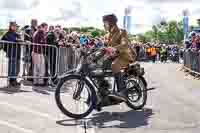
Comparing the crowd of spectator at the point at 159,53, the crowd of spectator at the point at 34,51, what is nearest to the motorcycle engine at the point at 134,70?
the crowd of spectator at the point at 34,51

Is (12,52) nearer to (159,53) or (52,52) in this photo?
(52,52)

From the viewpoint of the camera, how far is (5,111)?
9484 millimetres

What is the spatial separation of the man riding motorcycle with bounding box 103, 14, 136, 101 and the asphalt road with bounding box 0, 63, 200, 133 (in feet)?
1.90

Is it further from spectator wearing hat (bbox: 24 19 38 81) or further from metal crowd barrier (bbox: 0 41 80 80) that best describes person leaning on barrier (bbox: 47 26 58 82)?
spectator wearing hat (bbox: 24 19 38 81)

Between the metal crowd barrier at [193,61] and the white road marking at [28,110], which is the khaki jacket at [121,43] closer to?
the white road marking at [28,110]

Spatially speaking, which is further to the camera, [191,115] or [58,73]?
[58,73]

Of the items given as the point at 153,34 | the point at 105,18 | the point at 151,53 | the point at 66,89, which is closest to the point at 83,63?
the point at 66,89

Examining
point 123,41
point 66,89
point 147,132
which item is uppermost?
point 123,41

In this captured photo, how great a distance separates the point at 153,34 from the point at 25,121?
374ft

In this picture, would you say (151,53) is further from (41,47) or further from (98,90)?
(98,90)

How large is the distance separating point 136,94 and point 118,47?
49.3 inches

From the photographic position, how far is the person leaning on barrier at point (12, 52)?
13.5 m

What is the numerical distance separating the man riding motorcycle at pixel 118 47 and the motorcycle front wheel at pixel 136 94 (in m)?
0.33

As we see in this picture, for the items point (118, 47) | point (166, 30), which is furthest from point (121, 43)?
point (166, 30)
